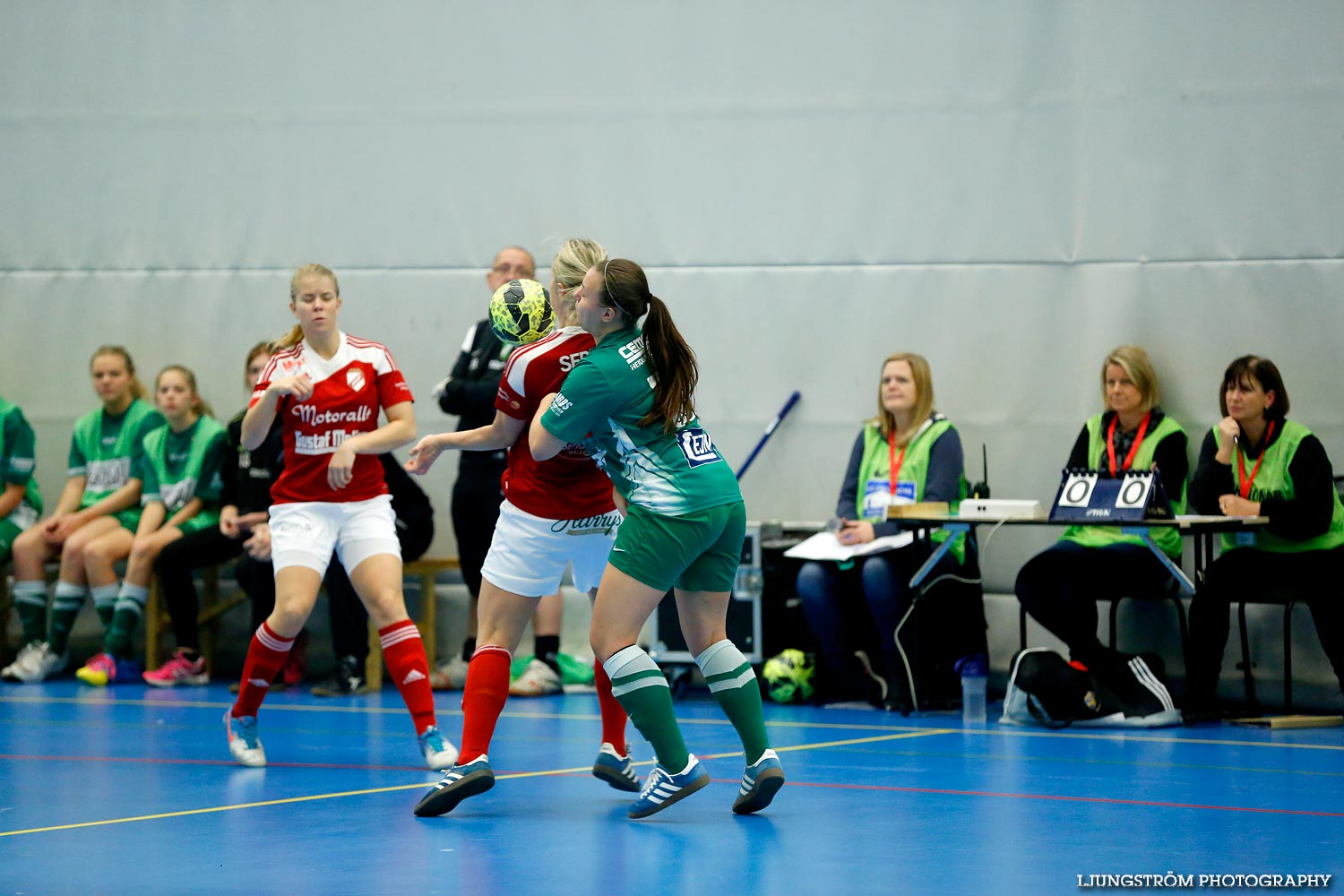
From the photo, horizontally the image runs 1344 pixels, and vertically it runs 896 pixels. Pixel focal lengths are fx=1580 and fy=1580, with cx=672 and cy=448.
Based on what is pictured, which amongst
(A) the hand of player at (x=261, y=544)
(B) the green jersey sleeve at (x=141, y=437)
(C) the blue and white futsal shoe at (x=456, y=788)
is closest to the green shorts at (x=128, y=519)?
(B) the green jersey sleeve at (x=141, y=437)

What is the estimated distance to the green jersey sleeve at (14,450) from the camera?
9672 millimetres

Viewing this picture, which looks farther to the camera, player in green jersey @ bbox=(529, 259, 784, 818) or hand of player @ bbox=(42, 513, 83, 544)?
hand of player @ bbox=(42, 513, 83, 544)

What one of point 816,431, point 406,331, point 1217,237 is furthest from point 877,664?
point 406,331

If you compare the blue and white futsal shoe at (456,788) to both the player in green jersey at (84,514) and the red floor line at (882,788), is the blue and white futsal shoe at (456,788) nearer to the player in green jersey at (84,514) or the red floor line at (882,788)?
the red floor line at (882,788)

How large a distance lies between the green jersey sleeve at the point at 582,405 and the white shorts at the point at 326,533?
1.63 meters

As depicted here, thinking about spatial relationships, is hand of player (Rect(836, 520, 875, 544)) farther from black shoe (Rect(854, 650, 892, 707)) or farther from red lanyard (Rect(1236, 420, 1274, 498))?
red lanyard (Rect(1236, 420, 1274, 498))

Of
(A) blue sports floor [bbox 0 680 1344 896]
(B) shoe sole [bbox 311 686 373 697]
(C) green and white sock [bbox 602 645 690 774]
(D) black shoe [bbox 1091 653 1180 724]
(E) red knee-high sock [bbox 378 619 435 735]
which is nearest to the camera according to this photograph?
(A) blue sports floor [bbox 0 680 1344 896]

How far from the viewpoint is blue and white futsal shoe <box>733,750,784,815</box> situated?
483 cm

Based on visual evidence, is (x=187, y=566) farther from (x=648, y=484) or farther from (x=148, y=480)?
(x=648, y=484)

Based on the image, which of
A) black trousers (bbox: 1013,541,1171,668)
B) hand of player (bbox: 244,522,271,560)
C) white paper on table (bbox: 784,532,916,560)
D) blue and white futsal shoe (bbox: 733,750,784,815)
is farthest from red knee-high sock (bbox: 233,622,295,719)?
black trousers (bbox: 1013,541,1171,668)

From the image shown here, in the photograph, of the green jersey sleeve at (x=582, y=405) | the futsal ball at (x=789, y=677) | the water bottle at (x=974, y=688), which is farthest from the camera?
the futsal ball at (x=789, y=677)

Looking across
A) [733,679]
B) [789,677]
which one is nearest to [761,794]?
[733,679]

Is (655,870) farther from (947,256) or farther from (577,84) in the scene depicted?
(577,84)

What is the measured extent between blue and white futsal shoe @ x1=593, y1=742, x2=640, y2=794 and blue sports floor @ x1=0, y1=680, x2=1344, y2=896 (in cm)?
11
